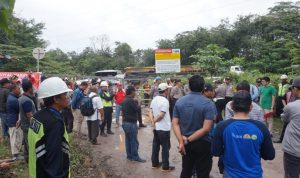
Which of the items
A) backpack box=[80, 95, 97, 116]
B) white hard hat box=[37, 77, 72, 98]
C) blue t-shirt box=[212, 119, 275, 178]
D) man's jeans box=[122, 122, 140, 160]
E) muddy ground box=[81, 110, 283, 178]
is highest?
white hard hat box=[37, 77, 72, 98]

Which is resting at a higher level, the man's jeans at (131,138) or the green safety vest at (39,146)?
the green safety vest at (39,146)

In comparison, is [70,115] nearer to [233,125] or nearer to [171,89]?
[171,89]

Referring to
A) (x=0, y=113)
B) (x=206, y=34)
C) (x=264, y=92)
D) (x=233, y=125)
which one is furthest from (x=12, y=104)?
(x=206, y=34)

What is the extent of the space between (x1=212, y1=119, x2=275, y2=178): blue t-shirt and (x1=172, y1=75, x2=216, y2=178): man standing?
47.4 inches

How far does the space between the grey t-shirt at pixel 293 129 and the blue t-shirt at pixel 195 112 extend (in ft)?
3.29

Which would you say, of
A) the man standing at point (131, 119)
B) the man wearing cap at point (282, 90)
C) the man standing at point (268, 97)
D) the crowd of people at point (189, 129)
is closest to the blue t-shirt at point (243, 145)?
the crowd of people at point (189, 129)

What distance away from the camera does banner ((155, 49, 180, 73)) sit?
810 inches

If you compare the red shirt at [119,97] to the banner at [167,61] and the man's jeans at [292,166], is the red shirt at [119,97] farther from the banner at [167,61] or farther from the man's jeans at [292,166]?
the man's jeans at [292,166]

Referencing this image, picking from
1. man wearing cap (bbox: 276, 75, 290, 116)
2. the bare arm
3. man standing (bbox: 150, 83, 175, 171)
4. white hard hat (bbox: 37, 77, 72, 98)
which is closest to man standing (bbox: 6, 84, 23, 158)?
man standing (bbox: 150, 83, 175, 171)

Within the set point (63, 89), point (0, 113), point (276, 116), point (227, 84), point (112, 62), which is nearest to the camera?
point (63, 89)

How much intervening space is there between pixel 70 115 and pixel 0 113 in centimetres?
259

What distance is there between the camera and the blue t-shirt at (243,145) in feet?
10.9

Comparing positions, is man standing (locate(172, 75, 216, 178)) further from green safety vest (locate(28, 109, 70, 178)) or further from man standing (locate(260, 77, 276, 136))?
man standing (locate(260, 77, 276, 136))

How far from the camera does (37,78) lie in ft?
44.5
